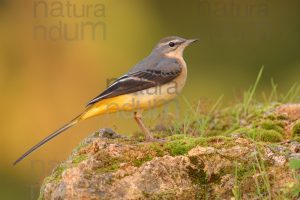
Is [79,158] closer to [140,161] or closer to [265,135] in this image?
[140,161]

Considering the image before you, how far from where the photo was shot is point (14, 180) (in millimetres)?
14031

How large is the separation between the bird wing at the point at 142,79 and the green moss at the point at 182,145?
1.51 metres

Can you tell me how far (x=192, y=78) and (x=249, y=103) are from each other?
Answer: 5005 millimetres

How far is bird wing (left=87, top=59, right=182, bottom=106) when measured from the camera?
8705 mm

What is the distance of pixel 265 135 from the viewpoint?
796cm

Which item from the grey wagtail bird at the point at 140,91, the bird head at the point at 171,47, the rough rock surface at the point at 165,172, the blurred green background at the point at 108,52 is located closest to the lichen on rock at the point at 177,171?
the rough rock surface at the point at 165,172

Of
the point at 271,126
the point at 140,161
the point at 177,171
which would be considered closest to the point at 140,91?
the point at 271,126

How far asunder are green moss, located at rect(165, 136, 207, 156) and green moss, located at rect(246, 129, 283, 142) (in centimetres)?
83

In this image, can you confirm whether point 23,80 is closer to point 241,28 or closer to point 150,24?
point 150,24

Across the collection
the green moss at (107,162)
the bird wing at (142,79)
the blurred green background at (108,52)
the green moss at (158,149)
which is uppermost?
the bird wing at (142,79)

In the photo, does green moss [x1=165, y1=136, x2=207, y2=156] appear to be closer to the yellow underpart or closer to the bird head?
the yellow underpart

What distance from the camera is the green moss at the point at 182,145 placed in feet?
23.3

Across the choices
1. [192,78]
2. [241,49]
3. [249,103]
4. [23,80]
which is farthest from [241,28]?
[249,103]

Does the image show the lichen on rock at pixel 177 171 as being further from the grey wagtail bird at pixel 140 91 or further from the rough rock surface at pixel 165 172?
the grey wagtail bird at pixel 140 91
